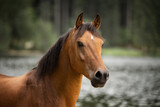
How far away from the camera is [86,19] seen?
57.8 metres

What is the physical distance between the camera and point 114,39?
69.0 metres

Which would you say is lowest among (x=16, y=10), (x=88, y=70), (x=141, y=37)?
(x=88, y=70)

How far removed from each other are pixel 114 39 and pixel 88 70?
67.1m

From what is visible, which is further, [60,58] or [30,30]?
[30,30]

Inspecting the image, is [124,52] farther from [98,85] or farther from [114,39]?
[98,85]

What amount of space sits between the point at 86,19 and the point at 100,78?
183ft

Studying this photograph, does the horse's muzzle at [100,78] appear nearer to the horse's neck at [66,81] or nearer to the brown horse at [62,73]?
the brown horse at [62,73]

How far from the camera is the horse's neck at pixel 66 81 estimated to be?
10.3ft

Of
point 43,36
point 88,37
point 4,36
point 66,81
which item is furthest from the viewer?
point 43,36

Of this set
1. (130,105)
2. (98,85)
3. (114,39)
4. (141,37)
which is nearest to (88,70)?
(98,85)

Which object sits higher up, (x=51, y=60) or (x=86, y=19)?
(x=86, y=19)

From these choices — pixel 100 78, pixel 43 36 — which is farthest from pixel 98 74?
pixel 43 36

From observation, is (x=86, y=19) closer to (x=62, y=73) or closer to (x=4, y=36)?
(x=4, y=36)

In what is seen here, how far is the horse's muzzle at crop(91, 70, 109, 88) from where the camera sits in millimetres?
2690
